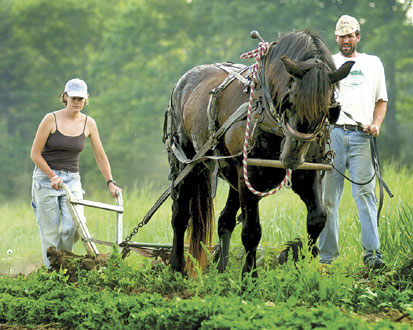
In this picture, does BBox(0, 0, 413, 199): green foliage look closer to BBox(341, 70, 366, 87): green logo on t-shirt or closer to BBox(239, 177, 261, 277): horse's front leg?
BBox(341, 70, 366, 87): green logo on t-shirt

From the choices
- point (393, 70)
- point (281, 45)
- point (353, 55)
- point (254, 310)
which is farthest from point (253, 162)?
point (393, 70)

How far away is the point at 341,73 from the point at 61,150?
3.45 meters

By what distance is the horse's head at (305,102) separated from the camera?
476 cm

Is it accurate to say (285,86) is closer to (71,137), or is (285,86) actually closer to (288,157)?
(288,157)

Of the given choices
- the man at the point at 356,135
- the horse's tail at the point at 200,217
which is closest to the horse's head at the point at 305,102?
the man at the point at 356,135

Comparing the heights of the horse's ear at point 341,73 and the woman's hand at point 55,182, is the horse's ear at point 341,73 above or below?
above

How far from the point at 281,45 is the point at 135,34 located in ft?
95.7

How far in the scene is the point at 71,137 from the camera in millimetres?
7207

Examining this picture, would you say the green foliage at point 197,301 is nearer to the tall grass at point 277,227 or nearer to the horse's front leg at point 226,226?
the horse's front leg at point 226,226

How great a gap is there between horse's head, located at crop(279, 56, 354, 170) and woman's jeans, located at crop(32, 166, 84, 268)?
2.89m

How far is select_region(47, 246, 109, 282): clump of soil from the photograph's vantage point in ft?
20.9

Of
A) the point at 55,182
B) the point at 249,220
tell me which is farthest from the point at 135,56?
the point at 249,220

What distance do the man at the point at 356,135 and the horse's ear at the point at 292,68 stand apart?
1779 mm

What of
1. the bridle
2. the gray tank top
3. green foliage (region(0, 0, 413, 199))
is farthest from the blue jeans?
green foliage (region(0, 0, 413, 199))
